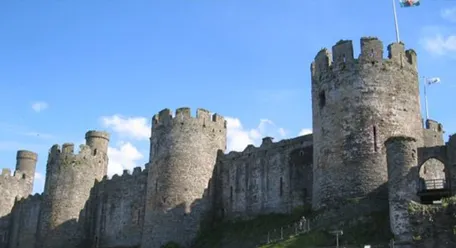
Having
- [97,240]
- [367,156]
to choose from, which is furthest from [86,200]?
[367,156]

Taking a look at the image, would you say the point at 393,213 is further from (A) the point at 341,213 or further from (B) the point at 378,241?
(A) the point at 341,213

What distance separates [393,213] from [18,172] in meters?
46.9

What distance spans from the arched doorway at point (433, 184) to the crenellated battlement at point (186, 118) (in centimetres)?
1570

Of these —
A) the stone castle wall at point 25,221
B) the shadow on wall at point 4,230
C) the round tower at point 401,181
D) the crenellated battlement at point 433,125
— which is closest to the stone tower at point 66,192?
the stone castle wall at point 25,221

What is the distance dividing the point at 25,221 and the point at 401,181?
4216 cm

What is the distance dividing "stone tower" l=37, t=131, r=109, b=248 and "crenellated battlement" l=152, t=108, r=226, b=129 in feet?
33.9

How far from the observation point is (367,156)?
33.6 meters

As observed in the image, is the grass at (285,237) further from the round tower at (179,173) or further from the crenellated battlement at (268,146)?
the crenellated battlement at (268,146)

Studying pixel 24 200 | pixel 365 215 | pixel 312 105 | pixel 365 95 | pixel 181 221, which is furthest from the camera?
pixel 24 200

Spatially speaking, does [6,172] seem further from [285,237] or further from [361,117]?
[361,117]

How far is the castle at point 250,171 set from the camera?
33.4 m

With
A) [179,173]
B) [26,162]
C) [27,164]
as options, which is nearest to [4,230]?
[27,164]

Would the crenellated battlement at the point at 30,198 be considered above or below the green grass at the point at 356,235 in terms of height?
above

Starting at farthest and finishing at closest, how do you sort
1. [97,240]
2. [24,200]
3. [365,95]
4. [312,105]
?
[24,200]
[97,240]
[312,105]
[365,95]
